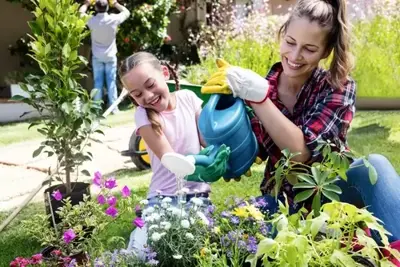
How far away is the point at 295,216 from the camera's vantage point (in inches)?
53.7

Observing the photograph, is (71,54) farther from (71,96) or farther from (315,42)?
(315,42)

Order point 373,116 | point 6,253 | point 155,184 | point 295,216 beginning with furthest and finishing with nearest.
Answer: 1. point 373,116
2. point 6,253
3. point 155,184
4. point 295,216

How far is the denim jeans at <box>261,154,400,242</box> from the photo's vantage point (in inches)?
64.7

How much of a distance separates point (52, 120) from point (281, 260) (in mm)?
2024

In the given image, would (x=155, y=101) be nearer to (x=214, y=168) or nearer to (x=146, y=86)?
(x=146, y=86)

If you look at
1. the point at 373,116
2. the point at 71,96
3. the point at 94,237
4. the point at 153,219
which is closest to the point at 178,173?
the point at 153,219

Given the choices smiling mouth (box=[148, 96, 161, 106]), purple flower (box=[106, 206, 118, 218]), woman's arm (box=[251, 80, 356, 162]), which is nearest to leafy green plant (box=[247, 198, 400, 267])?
woman's arm (box=[251, 80, 356, 162])

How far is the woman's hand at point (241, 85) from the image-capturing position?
5.71 ft

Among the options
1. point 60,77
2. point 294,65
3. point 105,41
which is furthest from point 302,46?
point 105,41

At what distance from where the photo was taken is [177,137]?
2186mm

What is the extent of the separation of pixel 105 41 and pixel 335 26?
5.57 meters

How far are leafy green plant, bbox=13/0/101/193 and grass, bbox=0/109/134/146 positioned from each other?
8.89 feet

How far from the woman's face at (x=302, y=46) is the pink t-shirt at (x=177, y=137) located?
0.51 m

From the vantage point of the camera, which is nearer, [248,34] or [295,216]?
[295,216]
